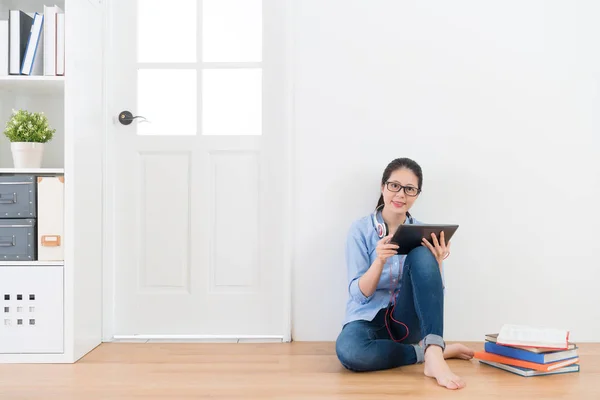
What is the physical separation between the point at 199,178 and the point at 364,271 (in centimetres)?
88

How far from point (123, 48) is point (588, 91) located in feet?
6.80

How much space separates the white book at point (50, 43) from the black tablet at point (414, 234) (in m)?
1.46

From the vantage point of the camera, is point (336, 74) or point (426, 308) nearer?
point (426, 308)

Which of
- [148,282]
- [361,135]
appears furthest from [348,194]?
[148,282]

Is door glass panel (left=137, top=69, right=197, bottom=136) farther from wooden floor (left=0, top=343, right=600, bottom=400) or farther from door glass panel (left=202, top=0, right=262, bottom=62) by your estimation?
wooden floor (left=0, top=343, right=600, bottom=400)

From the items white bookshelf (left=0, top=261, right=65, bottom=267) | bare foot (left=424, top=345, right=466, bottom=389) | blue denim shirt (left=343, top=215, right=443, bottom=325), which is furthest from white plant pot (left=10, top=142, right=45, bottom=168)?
bare foot (left=424, top=345, right=466, bottom=389)

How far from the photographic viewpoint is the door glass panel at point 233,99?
2.70 m

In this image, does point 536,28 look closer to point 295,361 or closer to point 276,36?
point 276,36

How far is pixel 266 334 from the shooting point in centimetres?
268

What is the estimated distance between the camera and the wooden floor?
73.6 inches

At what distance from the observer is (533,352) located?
2100mm

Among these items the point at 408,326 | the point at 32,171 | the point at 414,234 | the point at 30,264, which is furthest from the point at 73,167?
the point at 408,326

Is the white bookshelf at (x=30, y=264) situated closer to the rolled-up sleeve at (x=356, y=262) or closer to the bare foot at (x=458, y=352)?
the rolled-up sleeve at (x=356, y=262)

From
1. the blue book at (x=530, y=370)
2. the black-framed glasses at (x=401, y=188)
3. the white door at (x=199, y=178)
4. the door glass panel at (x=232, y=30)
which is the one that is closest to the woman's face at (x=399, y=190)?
the black-framed glasses at (x=401, y=188)
